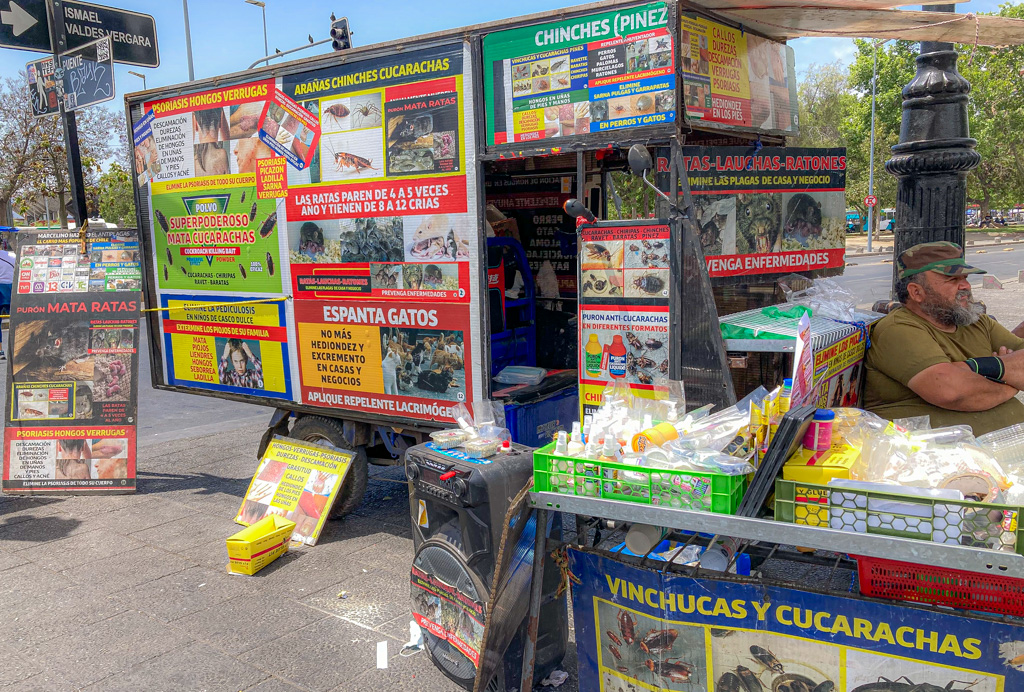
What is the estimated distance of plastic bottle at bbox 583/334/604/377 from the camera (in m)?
4.24

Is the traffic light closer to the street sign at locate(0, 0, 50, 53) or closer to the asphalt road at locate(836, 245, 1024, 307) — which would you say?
the street sign at locate(0, 0, 50, 53)

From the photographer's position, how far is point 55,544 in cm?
545

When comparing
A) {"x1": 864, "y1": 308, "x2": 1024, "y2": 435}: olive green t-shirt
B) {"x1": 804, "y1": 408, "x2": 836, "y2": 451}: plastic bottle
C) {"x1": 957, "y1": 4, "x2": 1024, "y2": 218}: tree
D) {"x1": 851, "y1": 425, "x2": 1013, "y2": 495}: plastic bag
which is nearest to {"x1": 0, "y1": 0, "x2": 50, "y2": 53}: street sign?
{"x1": 864, "y1": 308, "x2": 1024, "y2": 435}: olive green t-shirt

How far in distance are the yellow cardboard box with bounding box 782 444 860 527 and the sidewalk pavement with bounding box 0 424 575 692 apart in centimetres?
164

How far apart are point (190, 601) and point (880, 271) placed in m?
25.7

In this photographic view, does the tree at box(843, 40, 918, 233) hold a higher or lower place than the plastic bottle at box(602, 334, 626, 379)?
higher

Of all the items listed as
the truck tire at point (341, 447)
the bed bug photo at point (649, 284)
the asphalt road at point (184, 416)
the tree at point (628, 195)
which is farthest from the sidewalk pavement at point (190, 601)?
the tree at point (628, 195)

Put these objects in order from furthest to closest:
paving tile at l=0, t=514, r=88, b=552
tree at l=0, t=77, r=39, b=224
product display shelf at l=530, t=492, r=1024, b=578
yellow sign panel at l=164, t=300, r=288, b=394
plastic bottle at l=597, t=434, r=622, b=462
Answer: tree at l=0, t=77, r=39, b=224 → yellow sign panel at l=164, t=300, r=288, b=394 → paving tile at l=0, t=514, r=88, b=552 → plastic bottle at l=597, t=434, r=622, b=462 → product display shelf at l=530, t=492, r=1024, b=578

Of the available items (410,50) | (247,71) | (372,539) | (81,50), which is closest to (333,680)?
(372,539)

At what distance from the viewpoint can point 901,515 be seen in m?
2.36

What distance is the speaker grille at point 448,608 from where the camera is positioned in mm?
3344

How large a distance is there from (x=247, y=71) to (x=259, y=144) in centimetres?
52

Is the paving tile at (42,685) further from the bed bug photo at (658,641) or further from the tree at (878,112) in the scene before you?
the tree at (878,112)

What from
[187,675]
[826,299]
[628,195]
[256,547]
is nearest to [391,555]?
[256,547]
